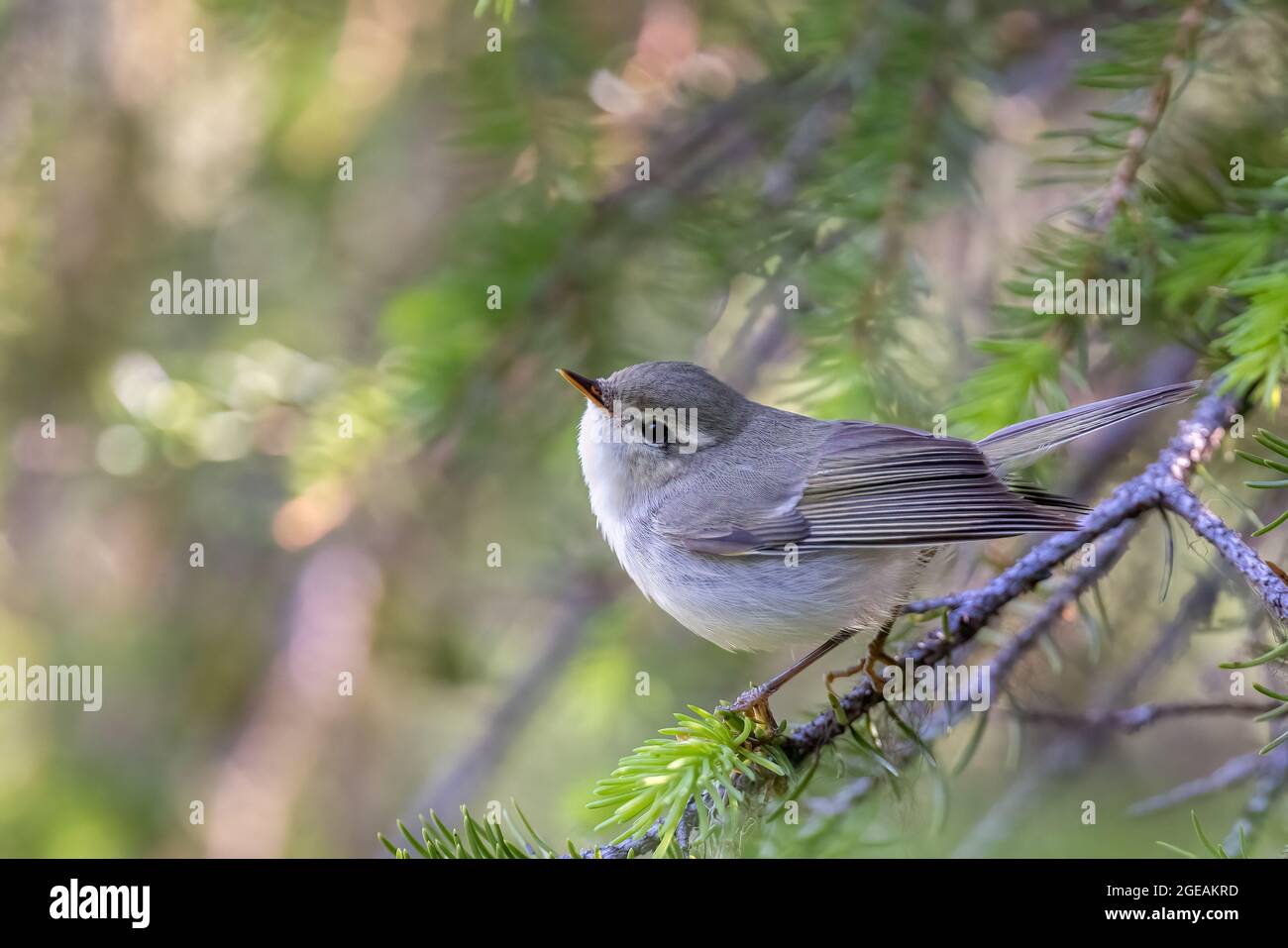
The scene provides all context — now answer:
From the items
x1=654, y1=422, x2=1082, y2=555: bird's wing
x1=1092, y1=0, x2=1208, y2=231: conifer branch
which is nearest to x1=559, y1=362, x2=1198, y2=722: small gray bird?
x1=654, y1=422, x2=1082, y2=555: bird's wing

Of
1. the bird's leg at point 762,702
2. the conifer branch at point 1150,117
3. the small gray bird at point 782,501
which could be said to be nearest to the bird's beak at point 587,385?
the small gray bird at point 782,501

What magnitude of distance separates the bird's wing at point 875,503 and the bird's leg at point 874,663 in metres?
0.17

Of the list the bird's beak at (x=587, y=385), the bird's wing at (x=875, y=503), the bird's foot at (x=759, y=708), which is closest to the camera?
the bird's foot at (x=759, y=708)

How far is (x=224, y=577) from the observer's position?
3168 millimetres

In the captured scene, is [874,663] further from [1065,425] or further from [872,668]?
[1065,425]

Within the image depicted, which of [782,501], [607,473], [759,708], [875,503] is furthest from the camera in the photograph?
[607,473]

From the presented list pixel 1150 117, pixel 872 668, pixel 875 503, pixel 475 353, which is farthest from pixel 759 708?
pixel 1150 117

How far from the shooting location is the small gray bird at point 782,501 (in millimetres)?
1973

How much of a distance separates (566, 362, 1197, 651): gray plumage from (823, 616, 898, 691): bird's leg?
3 centimetres

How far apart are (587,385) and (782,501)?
18.2 inches

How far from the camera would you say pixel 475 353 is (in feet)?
7.79

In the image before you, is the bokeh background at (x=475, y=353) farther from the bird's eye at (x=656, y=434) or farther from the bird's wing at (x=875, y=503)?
the bird's eye at (x=656, y=434)

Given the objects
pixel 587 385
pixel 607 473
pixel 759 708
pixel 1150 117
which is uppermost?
pixel 1150 117

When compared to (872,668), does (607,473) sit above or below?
above
